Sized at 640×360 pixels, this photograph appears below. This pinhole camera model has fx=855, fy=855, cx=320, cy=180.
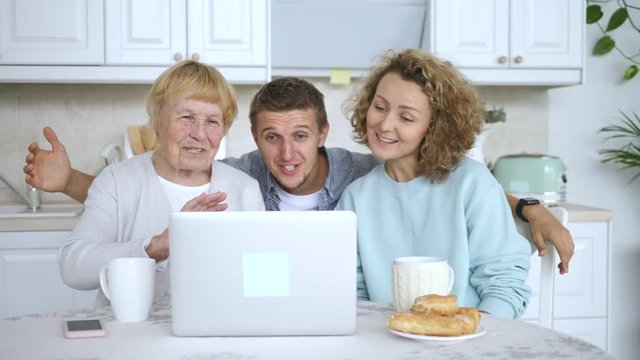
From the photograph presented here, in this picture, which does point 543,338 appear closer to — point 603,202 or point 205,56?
point 205,56

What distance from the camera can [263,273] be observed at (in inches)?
55.2

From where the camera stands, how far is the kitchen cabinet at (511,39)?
3.52 m

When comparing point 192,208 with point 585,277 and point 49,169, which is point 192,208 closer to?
point 49,169

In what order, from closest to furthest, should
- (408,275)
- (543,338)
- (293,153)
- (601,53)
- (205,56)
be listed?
(543,338) → (408,275) → (293,153) → (205,56) → (601,53)

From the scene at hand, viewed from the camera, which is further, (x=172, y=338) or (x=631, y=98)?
(x=631, y=98)

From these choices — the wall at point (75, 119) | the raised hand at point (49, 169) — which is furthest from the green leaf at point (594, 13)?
the raised hand at point (49, 169)

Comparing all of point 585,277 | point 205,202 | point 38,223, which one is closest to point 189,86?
point 205,202

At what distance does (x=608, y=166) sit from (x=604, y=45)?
1.83 feet

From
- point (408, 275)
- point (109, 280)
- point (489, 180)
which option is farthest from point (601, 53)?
point (109, 280)

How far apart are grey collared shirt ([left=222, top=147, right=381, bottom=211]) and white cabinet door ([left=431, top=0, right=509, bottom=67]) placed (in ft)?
3.86

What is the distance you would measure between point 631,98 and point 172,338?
10.2ft

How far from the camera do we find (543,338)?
1418 millimetres

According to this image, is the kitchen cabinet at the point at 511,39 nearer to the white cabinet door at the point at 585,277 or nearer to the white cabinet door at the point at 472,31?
the white cabinet door at the point at 472,31

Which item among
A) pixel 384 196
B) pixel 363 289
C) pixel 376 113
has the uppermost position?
pixel 376 113
